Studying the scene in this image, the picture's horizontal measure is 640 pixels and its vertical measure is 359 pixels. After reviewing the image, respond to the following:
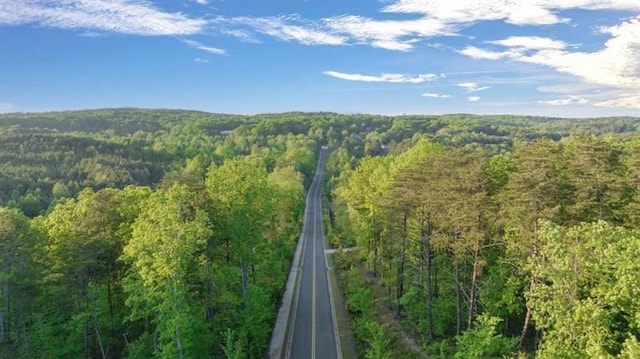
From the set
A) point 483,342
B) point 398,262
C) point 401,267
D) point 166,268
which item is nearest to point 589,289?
point 483,342

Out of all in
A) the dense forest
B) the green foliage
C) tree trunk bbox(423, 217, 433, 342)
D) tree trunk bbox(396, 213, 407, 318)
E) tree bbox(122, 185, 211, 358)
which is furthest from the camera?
tree trunk bbox(396, 213, 407, 318)

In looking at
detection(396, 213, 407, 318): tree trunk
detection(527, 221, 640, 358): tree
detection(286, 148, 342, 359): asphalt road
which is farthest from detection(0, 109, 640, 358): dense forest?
detection(286, 148, 342, 359): asphalt road

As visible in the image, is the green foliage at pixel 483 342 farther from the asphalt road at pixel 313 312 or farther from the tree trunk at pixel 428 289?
the asphalt road at pixel 313 312

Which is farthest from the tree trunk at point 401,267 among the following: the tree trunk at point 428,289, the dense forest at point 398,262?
the tree trunk at point 428,289

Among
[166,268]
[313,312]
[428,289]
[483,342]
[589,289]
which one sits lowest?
[313,312]

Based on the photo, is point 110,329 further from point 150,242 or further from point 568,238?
point 568,238

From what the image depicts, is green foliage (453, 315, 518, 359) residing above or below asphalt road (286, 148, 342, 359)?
above

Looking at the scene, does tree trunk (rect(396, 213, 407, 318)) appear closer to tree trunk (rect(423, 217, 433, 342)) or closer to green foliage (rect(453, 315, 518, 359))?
tree trunk (rect(423, 217, 433, 342))

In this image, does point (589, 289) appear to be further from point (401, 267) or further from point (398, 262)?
point (398, 262)
